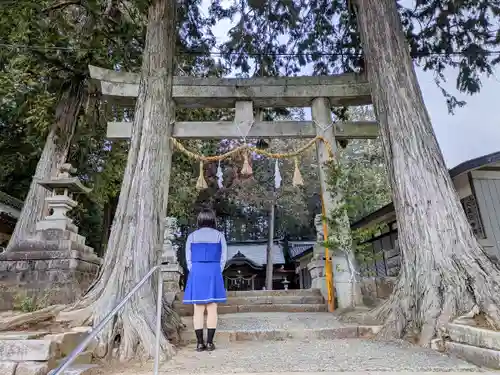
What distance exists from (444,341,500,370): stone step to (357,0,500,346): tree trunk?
23 cm

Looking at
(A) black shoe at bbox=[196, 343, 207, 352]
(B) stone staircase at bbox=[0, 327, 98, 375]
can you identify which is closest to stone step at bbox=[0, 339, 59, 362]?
(B) stone staircase at bbox=[0, 327, 98, 375]

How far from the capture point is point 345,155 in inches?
587

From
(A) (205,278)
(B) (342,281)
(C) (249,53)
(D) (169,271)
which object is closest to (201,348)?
(A) (205,278)

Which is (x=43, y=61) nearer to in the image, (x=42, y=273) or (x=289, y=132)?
(x=42, y=273)

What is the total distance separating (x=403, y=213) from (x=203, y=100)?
149 inches

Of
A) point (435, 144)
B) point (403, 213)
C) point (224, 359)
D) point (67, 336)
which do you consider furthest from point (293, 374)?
point (435, 144)

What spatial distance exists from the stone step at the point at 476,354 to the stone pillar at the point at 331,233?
224 centimetres

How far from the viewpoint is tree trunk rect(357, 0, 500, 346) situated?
2881mm

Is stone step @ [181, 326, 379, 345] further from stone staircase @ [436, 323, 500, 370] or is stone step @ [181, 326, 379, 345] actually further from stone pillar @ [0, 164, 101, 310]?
stone pillar @ [0, 164, 101, 310]

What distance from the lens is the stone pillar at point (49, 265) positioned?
5238 mm

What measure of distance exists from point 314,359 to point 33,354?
199 cm

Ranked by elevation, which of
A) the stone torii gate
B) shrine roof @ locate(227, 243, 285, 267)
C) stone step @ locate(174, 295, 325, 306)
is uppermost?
the stone torii gate

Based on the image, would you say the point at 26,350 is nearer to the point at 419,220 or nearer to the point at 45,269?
the point at 419,220

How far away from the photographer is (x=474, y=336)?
2436mm
